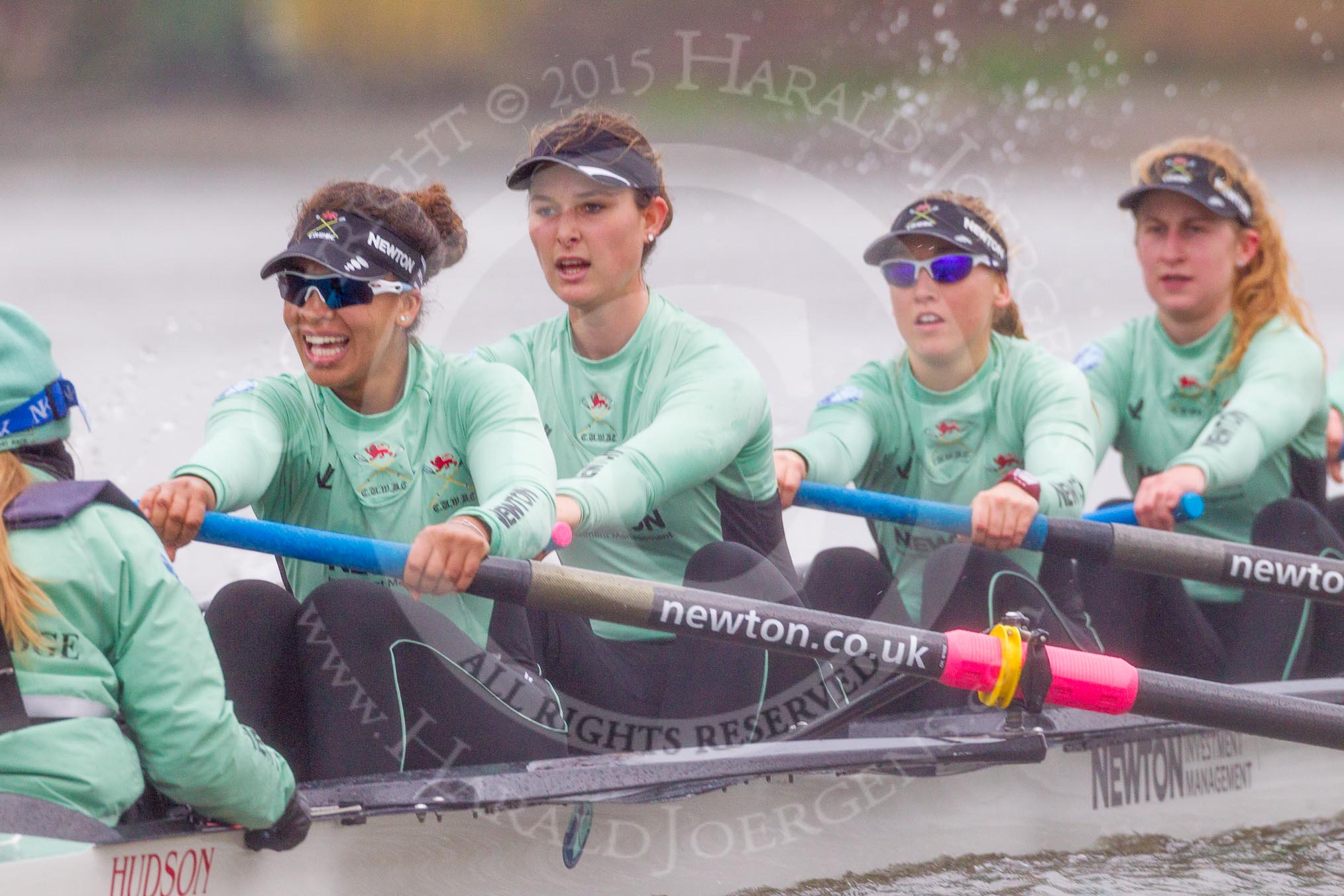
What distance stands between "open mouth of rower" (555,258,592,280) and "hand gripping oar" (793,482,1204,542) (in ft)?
2.44

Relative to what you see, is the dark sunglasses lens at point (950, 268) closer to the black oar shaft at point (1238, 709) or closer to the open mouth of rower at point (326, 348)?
the black oar shaft at point (1238, 709)

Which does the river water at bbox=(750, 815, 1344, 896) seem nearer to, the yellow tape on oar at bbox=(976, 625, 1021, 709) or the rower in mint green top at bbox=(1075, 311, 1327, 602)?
the yellow tape on oar at bbox=(976, 625, 1021, 709)

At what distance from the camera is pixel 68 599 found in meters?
1.71

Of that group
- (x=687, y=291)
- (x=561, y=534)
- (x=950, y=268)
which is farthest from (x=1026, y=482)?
(x=687, y=291)

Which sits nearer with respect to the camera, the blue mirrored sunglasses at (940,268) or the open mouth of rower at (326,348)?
the open mouth of rower at (326,348)

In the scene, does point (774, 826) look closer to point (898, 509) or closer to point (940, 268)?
point (898, 509)

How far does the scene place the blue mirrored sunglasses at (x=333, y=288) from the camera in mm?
2346

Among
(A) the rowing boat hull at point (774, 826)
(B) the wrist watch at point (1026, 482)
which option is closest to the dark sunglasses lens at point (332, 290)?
(A) the rowing boat hull at point (774, 826)

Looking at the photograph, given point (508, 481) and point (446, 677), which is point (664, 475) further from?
point (446, 677)

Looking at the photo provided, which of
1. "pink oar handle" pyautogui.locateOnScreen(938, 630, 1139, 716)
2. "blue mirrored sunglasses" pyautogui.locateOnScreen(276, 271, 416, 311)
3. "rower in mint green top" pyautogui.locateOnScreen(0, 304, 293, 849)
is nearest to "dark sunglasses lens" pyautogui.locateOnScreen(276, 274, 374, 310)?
"blue mirrored sunglasses" pyautogui.locateOnScreen(276, 271, 416, 311)

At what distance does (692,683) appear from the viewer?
8.45ft

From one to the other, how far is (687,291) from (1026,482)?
4.24 metres

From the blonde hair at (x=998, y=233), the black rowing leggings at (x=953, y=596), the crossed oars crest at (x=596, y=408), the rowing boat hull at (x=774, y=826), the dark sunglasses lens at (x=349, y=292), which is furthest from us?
the blonde hair at (x=998, y=233)

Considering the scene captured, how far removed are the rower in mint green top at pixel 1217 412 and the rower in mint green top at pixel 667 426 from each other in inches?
46.3
